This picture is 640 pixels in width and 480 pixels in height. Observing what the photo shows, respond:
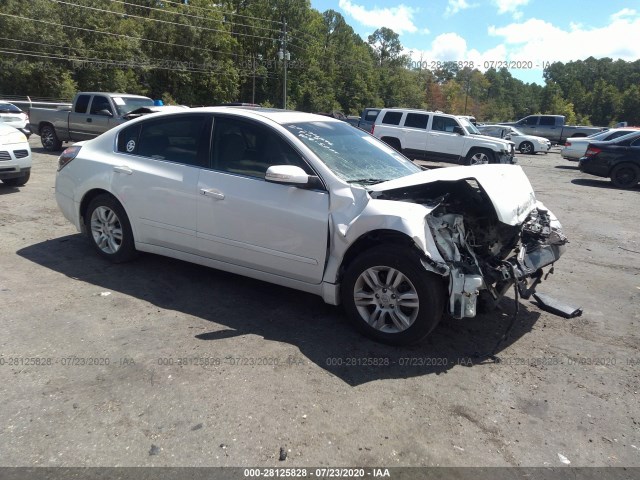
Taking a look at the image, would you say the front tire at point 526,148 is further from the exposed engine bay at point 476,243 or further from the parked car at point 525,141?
the exposed engine bay at point 476,243

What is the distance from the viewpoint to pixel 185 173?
4.61 metres

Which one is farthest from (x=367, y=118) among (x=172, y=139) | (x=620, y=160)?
(x=172, y=139)

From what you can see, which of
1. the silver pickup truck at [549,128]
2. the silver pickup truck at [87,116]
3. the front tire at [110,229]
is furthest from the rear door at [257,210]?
the silver pickup truck at [549,128]

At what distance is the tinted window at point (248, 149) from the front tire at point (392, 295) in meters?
0.96

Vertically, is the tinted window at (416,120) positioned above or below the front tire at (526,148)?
above

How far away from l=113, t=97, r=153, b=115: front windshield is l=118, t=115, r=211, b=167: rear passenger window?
30.6ft

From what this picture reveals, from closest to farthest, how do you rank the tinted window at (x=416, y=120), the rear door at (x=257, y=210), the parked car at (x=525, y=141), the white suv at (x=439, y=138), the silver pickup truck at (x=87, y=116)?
1. the rear door at (x=257, y=210)
2. the silver pickup truck at (x=87, y=116)
3. the white suv at (x=439, y=138)
4. the tinted window at (x=416, y=120)
5. the parked car at (x=525, y=141)

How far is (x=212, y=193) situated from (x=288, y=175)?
2.94 ft

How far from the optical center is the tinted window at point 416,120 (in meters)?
16.9

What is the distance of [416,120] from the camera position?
17.0 metres

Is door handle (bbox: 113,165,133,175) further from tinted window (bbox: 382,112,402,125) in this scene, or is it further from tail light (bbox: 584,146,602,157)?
tail light (bbox: 584,146,602,157)

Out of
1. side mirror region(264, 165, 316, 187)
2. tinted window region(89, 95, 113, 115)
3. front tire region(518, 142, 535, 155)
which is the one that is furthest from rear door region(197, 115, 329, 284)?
front tire region(518, 142, 535, 155)

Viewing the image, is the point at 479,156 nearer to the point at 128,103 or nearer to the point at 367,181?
the point at 128,103

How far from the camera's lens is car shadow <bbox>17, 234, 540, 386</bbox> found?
11.9 feet
